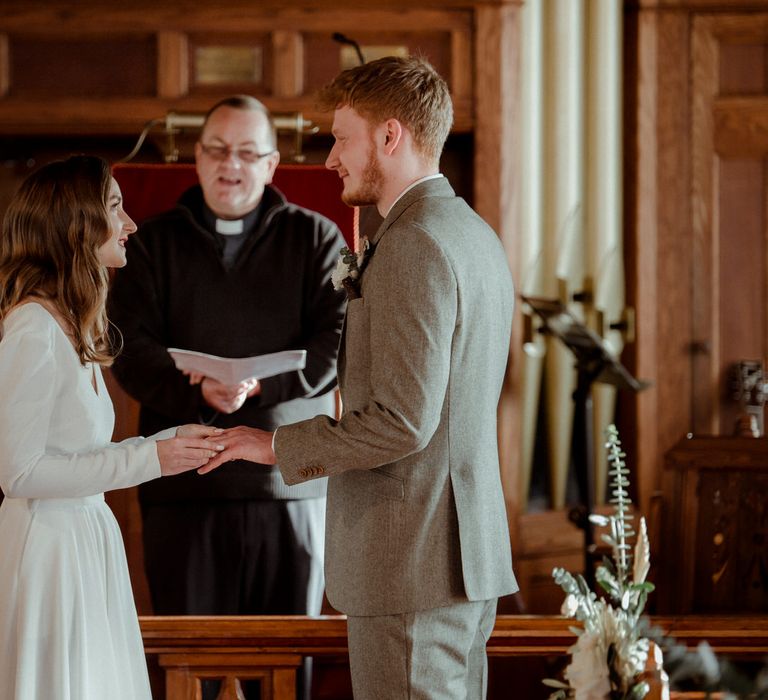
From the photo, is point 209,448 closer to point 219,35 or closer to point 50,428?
point 50,428

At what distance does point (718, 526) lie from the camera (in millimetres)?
2877

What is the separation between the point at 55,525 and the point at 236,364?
2.83 feet

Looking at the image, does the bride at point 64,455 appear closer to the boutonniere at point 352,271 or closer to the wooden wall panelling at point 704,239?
the boutonniere at point 352,271

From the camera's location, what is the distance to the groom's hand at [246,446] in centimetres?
208

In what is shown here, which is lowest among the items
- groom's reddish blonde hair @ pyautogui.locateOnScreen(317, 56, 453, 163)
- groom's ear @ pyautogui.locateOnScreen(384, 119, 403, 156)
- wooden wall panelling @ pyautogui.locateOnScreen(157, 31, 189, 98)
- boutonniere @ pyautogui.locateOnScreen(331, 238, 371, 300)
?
boutonniere @ pyautogui.locateOnScreen(331, 238, 371, 300)

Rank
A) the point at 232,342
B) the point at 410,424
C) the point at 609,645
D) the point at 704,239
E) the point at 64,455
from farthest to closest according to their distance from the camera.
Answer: the point at 704,239 < the point at 232,342 < the point at 64,455 < the point at 410,424 < the point at 609,645

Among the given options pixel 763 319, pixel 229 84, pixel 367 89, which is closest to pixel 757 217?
pixel 763 319

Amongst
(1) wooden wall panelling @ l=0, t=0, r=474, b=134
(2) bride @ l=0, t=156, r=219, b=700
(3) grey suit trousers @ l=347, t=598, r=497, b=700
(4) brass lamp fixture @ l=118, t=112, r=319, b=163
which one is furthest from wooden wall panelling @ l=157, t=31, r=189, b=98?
(3) grey suit trousers @ l=347, t=598, r=497, b=700

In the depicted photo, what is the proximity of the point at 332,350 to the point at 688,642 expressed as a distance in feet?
3.87

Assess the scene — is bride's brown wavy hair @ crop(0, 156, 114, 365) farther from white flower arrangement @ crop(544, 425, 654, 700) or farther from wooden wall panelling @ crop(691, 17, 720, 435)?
wooden wall panelling @ crop(691, 17, 720, 435)

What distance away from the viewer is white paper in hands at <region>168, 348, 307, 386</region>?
111 inches

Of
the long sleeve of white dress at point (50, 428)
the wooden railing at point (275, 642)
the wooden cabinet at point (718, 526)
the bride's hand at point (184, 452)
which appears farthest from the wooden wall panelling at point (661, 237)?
the long sleeve of white dress at point (50, 428)

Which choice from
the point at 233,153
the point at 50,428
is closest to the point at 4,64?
the point at 233,153

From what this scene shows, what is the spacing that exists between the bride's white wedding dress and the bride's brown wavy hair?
2.1 inches
